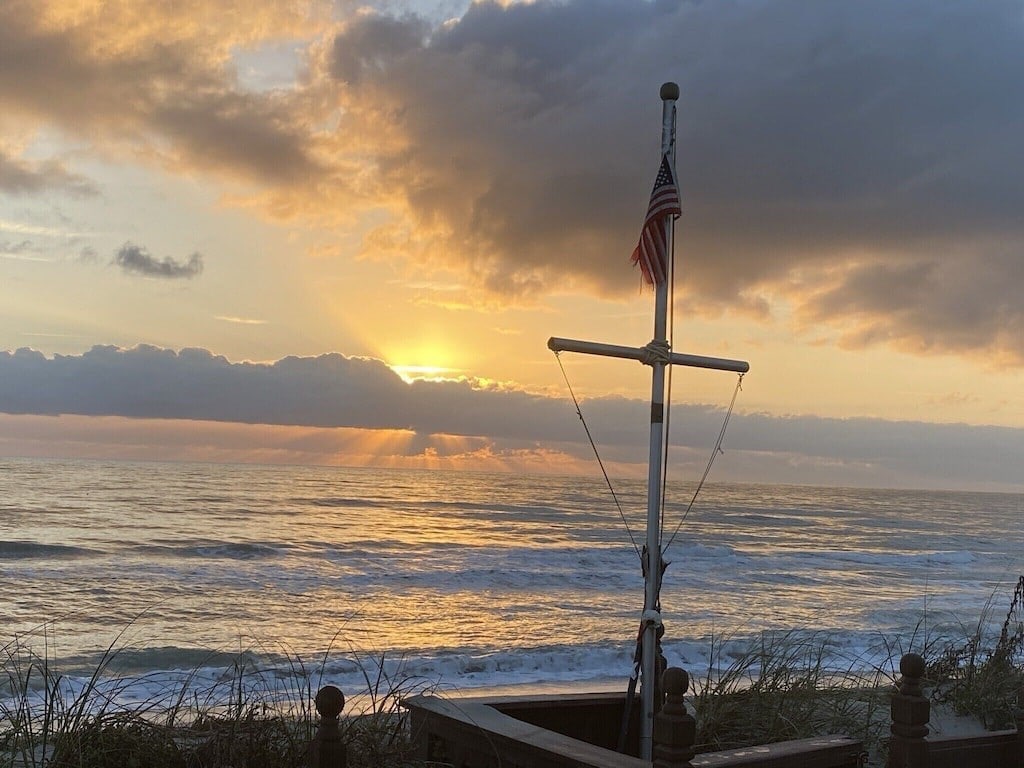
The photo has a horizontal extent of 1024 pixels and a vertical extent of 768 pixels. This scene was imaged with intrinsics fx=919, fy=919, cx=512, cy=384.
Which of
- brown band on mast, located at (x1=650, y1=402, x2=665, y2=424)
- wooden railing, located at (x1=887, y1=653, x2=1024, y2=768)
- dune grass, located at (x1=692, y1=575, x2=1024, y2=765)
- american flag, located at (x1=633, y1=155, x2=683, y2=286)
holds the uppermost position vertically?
american flag, located at (x1=633, y1=155, x2=683, y2=286)

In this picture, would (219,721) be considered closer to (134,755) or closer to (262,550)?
(134,755)

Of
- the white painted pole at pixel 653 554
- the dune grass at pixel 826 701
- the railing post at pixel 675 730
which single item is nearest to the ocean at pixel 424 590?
the dune grass at pixel 826 701

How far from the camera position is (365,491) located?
2675 inches

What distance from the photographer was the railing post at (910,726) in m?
4.70

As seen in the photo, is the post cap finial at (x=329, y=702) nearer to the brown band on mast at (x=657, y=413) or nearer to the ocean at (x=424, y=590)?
the ocean at (x=424, y=590)

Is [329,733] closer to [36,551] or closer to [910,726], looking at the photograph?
[910,726]

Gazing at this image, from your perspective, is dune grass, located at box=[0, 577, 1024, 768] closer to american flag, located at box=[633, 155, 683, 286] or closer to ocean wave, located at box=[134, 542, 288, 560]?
american flag, located at box=[633, 155, 683, 286]

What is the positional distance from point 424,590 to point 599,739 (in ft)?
56.8

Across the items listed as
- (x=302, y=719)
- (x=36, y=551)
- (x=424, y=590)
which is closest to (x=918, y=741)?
(x=302, y=719)

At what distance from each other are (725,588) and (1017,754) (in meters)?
20.2

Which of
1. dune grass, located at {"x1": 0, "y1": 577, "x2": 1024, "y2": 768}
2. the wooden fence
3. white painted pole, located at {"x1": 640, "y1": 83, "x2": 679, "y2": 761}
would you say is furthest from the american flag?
dune grass, located at {"x1": 0, "y1": 577, "x2": 1024, "y2": 768}

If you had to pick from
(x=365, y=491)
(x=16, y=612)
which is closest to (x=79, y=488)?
(x=365, y=491)

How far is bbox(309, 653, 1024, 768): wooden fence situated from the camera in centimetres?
353

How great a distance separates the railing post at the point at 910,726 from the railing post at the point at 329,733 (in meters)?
2.86
